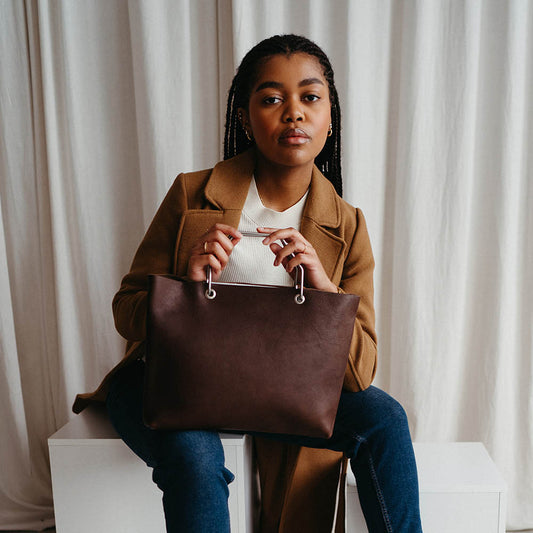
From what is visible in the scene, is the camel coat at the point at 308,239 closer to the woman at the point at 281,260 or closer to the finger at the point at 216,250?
the woman at the point at 281,260

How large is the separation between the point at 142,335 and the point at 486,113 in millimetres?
1077

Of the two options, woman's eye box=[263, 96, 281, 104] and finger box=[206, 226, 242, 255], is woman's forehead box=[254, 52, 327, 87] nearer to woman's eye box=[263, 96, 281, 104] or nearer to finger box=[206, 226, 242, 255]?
woman's eye box=[263, 96, 281, 104]

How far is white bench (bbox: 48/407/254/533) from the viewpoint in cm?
107

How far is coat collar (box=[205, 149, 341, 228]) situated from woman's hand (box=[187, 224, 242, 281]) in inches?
8.1

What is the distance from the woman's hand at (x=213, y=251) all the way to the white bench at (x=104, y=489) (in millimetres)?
354

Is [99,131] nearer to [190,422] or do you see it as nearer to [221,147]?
[221,147]

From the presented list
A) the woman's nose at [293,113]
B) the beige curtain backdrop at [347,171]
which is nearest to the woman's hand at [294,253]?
the woman's nose at [293,113]

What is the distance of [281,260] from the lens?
36.2 inches

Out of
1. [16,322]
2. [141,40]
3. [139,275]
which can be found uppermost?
[141,40]

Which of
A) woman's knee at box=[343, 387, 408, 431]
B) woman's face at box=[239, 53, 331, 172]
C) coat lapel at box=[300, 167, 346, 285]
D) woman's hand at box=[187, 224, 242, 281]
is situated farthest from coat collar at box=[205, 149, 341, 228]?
woman's knee at box=[343, 387, 408, 431]

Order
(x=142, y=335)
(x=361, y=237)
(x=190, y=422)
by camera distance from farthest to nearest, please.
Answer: (x=361, y=237) < (x=142, y=335) < (x=190, y=422)

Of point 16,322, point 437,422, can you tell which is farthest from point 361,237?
point 16,322

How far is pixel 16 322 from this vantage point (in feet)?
5.21

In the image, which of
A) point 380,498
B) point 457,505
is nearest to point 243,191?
point 380,498
